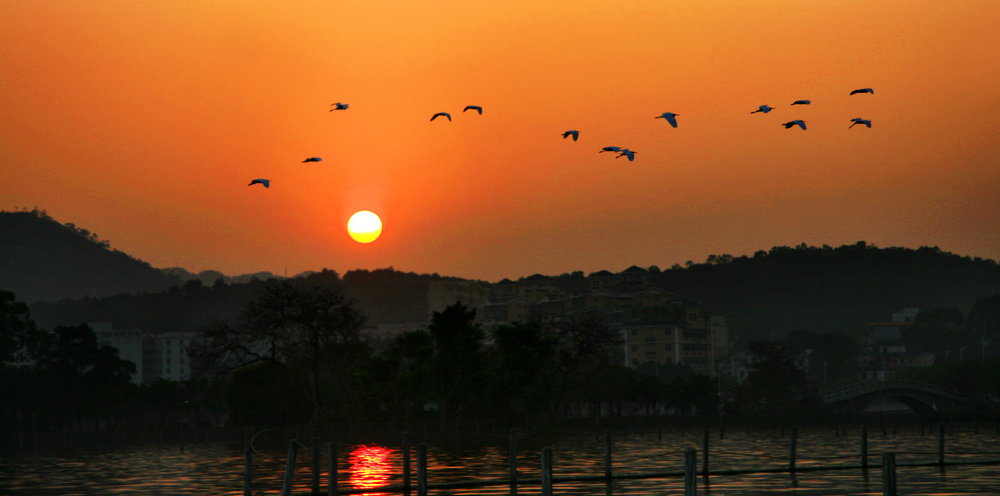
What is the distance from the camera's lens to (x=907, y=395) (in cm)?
16475

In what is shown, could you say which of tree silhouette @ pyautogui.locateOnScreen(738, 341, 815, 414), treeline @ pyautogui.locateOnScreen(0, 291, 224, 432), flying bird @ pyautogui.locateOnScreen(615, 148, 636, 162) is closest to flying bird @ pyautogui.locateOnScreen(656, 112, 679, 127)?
flying bird @ pyautogui.locateOnScreen(615, 148, 636, 162)

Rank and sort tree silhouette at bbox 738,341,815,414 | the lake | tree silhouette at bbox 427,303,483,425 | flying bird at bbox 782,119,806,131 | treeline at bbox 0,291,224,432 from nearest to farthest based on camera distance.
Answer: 1. the lake
2. flying bird at bbox 782,119,806,131
3. tree silhouette at bbox 427,303,483,425
4. treeline at bbox 0,291,224,432
5. tree silhouette at bbox 738,341,815,414

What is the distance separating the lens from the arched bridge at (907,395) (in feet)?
514

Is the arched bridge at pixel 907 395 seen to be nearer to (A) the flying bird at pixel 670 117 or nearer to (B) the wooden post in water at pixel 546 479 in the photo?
(A) the flying bird at pixel 670 117

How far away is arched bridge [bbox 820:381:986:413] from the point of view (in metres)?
157

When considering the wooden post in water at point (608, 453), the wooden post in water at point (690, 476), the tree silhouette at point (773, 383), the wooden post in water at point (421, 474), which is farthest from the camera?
the tree silhouette at point (773, 383)

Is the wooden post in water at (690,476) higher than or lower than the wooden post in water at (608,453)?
higher

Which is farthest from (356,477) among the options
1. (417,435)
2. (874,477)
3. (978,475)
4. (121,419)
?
(121,419)

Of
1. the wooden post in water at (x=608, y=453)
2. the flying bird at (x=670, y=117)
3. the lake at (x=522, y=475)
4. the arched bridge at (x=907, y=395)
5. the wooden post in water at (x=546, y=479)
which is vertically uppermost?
the flying bird at (x=670, y=117)

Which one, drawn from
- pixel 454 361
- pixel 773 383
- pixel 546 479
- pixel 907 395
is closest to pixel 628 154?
pixel 546 479

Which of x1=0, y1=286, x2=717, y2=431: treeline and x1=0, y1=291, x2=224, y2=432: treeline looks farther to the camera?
x1=0, y1=291, x2=224, y2=432: treeline

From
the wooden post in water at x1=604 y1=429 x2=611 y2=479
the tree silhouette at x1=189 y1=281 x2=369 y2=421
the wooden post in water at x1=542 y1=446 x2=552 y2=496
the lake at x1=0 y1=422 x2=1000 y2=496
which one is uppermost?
the tree silhouette at x1=189 y1=281 x2=369 y2=421

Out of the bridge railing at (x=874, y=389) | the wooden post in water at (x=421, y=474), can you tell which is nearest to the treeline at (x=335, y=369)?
the wooden post in water at (x=421, y=474)

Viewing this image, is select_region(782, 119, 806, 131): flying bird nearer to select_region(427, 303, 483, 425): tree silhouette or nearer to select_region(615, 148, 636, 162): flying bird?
select_region(615, 148, 636, 162): flying bird
